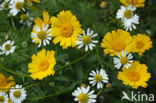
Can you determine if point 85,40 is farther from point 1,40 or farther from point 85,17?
point 1,40

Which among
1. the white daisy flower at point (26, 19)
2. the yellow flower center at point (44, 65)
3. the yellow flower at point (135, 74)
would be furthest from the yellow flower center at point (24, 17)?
the yellow flower at point (135, 74)

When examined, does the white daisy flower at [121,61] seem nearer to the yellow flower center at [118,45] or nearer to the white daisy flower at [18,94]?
the yellow flower center at [118,45]

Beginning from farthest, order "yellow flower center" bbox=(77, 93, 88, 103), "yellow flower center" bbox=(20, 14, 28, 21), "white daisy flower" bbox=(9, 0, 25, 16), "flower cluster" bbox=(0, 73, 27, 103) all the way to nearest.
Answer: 1. "yellow flower center" bbox=(20, 14, 28, 21)
2. "white daisy flower" bbox=(9, 0, 25, 16)
3. "flower cluster" bbox=(0, 73, 27, 103)
4. "yellow flower center" bbox=(77, 93, 88, 103)

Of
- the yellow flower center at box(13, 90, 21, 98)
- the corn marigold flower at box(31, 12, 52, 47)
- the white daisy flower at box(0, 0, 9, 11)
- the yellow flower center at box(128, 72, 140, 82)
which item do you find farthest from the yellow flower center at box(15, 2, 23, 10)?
the yellow flower center at box(128, 72, 140, 82)

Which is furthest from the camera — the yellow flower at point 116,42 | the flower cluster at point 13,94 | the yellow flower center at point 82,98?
the flower cluster at point 13,94

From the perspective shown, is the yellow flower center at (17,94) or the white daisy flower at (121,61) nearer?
the white daisy flower at (121,61)

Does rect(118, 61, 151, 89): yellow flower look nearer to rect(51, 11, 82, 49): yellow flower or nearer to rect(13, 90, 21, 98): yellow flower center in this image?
rect(51, 11, 82, 49): yellow flower

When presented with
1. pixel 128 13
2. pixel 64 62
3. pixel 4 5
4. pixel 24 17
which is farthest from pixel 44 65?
pixel 128 13

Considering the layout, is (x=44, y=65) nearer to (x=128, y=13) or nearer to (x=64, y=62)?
(x=64, y=62)
